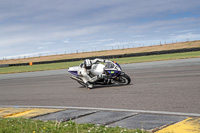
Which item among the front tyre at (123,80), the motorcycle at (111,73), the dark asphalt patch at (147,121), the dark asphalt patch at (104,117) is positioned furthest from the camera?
the front tyre at (123,80)

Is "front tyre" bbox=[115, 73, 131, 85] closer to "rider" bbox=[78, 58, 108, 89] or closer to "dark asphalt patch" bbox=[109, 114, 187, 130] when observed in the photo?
"rider" bbox=[78, 58, 108, 89]

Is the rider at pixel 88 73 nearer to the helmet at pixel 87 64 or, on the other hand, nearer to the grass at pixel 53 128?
the helmet at pixel 87 64

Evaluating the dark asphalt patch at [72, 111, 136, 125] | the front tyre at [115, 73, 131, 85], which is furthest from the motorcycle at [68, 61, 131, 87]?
the dark asphalt patch at [72, 111, 136, 125]

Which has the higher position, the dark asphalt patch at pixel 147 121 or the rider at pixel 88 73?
the rider at pixel 88 73

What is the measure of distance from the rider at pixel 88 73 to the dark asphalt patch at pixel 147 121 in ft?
19.2

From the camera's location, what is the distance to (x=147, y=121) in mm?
5453

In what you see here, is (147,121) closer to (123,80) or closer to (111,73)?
(111,73)

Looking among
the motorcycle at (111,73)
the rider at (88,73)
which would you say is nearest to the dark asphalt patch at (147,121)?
the motorcycle at (111,73)

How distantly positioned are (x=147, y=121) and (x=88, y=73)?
22.1ft

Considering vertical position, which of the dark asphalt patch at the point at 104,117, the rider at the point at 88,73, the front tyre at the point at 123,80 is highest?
the rider at the point at 88,73

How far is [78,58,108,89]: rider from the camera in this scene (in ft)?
38.3

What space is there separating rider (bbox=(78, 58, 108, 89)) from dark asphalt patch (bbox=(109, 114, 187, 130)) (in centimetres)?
586

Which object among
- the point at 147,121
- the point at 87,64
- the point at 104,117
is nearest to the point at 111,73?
the point at 87,64

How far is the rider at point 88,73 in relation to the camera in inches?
460
